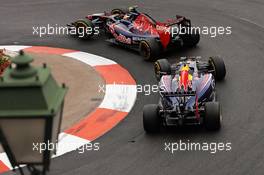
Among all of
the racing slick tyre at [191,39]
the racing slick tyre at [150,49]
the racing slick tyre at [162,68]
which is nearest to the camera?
the racing slick tyre at [162,68]

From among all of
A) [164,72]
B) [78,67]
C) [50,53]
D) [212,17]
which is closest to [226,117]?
[164,72]

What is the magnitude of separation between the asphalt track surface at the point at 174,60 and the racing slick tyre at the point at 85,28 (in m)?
0.27

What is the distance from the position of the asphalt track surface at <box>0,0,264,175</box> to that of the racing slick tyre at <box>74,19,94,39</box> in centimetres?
27

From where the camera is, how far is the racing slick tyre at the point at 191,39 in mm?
12789

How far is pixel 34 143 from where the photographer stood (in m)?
2.71

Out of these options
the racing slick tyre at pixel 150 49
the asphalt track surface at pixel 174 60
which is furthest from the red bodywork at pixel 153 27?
the asphalt track surface at pixel 174 60

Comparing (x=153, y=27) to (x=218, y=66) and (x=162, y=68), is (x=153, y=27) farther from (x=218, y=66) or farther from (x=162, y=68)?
(x=218, y=66)

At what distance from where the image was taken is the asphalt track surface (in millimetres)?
7648

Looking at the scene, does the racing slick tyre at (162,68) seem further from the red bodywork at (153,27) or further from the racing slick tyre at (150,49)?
the red bodywork at (153,27)

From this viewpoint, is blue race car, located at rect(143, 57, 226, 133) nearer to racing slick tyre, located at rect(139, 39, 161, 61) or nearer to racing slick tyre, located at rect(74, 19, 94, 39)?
racing slick tyre, located at rect(139, 39, 161, 61)

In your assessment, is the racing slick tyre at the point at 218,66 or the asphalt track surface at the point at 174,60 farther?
the racing slick tyre at the point at 218,66

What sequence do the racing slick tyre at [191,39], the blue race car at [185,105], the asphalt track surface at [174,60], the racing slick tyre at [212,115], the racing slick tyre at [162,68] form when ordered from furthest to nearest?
1. the racing slick tyre at [191,39]
2. the racing slick tyre at [162,68]
3. the blue race car at [185,105]
4. the racing slick tyre at [212,115]
5. the asphalt track surface at [174,60]

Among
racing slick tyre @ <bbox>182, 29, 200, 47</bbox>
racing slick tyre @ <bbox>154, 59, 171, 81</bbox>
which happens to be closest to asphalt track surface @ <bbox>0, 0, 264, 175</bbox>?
racing slick tyre @ <bbox>182, 29, 200, 47</bbox>

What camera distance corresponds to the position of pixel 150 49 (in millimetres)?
12117
